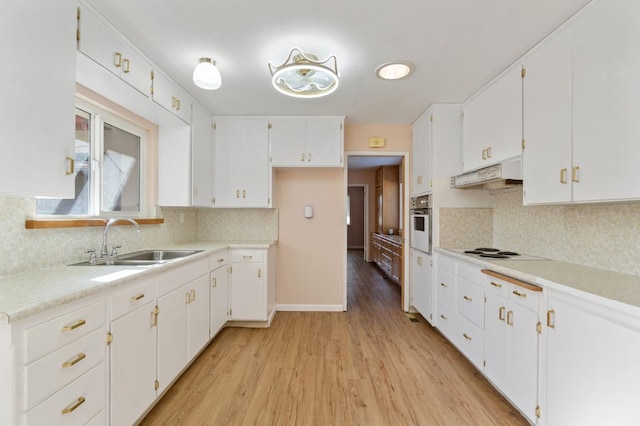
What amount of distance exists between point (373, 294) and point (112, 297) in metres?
3.58

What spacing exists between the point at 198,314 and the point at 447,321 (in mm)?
2247

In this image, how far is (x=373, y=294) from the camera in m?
4.29

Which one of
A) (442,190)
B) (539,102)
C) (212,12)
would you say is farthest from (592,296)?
(212,12)

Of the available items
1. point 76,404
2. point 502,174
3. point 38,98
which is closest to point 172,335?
point 76,404

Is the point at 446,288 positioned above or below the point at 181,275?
below

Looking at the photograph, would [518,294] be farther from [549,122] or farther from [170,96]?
[170,96]

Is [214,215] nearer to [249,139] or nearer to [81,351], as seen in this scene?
[249,139]

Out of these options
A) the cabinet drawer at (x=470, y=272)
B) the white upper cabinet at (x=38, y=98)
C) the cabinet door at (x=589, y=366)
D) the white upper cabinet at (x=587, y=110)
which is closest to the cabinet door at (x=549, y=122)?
the white upper cabinet at (x=587, y=110)

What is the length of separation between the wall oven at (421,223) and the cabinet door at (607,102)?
4.63 ft

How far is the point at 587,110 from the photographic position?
149 cm

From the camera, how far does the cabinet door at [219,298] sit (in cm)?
259

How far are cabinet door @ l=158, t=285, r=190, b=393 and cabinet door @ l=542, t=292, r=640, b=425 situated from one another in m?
2.24

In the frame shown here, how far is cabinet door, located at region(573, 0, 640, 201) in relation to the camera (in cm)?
128

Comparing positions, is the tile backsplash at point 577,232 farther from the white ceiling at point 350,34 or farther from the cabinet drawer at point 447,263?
the white ceiling at point 350,34
